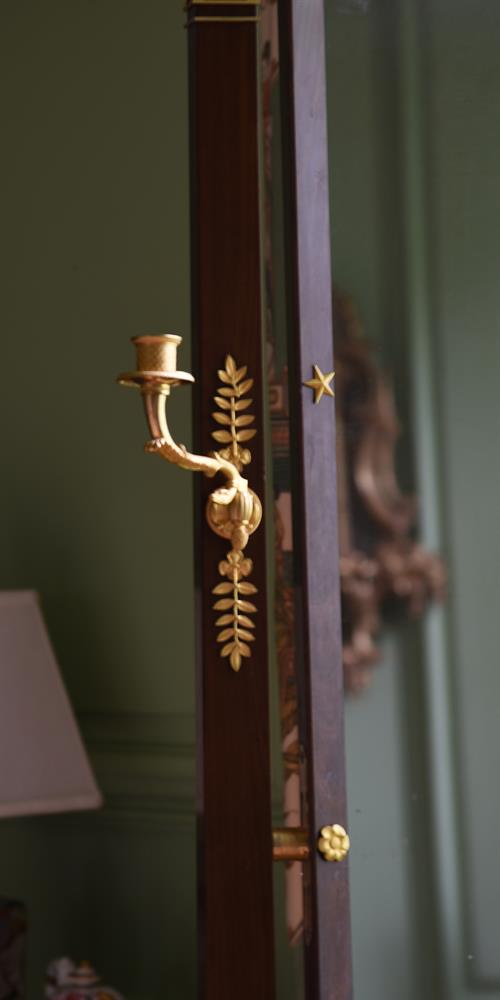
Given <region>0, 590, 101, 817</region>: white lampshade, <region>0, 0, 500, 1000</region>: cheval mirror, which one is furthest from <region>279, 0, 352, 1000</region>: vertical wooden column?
<region>0, 590, 101, 817</region>: white lampshade

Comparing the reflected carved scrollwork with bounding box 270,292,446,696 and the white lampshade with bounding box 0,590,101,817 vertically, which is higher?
Result: the reflected carved scrollwork with bounding box 270,292,446,696

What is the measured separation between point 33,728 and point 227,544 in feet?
1.36

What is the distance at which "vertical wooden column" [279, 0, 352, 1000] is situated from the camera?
2.48ft

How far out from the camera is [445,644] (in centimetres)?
83

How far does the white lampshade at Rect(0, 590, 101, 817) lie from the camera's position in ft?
3.54

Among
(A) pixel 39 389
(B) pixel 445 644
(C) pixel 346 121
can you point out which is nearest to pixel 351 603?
(B) pixel 445 644

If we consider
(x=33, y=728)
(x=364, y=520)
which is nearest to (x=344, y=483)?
(x=364, y=520)

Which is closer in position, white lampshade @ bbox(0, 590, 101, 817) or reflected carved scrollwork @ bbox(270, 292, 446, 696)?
reflected carved scrollwork @ bbox(270, 292, 446, 696)

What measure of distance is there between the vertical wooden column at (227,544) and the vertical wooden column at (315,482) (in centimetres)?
2

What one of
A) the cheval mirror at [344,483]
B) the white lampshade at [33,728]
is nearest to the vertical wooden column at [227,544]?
the cheval mirror at [344,483]

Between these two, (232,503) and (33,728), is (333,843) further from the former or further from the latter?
(33,728)

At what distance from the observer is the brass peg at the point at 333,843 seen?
29.6 inches

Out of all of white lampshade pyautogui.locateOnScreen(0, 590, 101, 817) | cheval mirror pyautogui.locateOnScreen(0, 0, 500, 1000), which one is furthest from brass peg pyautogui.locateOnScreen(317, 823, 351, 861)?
white lampshade pyautogui.locateOnScreen(0, 590, 101, 817)

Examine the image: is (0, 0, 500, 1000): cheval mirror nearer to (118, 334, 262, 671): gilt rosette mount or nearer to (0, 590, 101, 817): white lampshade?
(118, 334, 262, 671): gilt rosette mount
